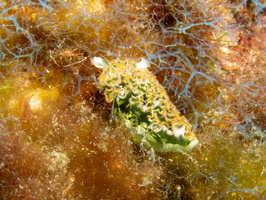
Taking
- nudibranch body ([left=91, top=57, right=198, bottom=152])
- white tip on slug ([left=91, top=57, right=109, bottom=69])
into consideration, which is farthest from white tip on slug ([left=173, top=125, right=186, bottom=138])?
white tip on slug ([left=91, top=57, right=109, bottom=69])

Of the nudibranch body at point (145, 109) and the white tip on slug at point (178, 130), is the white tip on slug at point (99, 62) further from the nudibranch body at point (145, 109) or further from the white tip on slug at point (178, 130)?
the white tip on slug at point (178, 130)

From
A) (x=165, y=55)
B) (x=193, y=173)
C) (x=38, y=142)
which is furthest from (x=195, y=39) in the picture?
(x=38, y=142)

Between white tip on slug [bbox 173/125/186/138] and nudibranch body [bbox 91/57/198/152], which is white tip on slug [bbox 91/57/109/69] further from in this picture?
white tip on slug [bbox 173/125/186/138]

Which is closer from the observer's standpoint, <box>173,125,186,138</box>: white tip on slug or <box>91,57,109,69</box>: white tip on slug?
<box>173,125,186,138</box>: white tip on slug

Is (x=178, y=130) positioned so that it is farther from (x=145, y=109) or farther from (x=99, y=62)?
(x=99, y=62)

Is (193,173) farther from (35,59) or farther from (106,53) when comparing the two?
(35,59)

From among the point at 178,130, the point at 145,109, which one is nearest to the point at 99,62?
the point at 145,109

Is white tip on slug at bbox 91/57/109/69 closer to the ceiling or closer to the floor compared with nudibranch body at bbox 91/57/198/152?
closer to the ceiling

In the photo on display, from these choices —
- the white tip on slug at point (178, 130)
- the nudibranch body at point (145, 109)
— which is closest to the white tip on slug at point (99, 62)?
the nudibranch body at point (145, 109)
